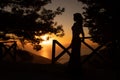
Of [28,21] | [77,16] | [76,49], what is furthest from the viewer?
[28,21]

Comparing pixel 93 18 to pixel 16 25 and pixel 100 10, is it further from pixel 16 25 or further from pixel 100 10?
pixel 16 25

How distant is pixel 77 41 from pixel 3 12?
51.7 feet

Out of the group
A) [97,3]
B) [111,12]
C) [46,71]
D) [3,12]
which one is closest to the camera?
[46,71]

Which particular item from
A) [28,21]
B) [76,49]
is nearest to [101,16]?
[28,21]

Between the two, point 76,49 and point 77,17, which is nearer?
point 77,17

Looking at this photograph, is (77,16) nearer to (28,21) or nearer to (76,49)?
(76,49)

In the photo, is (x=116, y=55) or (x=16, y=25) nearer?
(x=116, y=55)

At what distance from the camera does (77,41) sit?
1175 centimetres

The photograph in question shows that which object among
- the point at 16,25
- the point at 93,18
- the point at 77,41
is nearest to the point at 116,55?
the point at 77,41

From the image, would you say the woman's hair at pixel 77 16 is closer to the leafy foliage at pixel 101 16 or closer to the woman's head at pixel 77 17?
the woman's head at pixel 77 17

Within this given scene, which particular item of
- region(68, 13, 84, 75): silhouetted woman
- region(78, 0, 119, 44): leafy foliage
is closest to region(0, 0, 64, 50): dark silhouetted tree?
region(78, 0, 119, 44): leafy foliage

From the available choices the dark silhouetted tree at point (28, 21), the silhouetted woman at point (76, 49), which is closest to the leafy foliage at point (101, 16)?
the dark silhouetted tree at point (28, 21)

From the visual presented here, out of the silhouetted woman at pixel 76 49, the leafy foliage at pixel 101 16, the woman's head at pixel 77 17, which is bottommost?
the leafy foliage at pixel 101 16

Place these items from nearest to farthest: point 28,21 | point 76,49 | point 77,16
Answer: point 77,16, point 76,49, point 28,21
